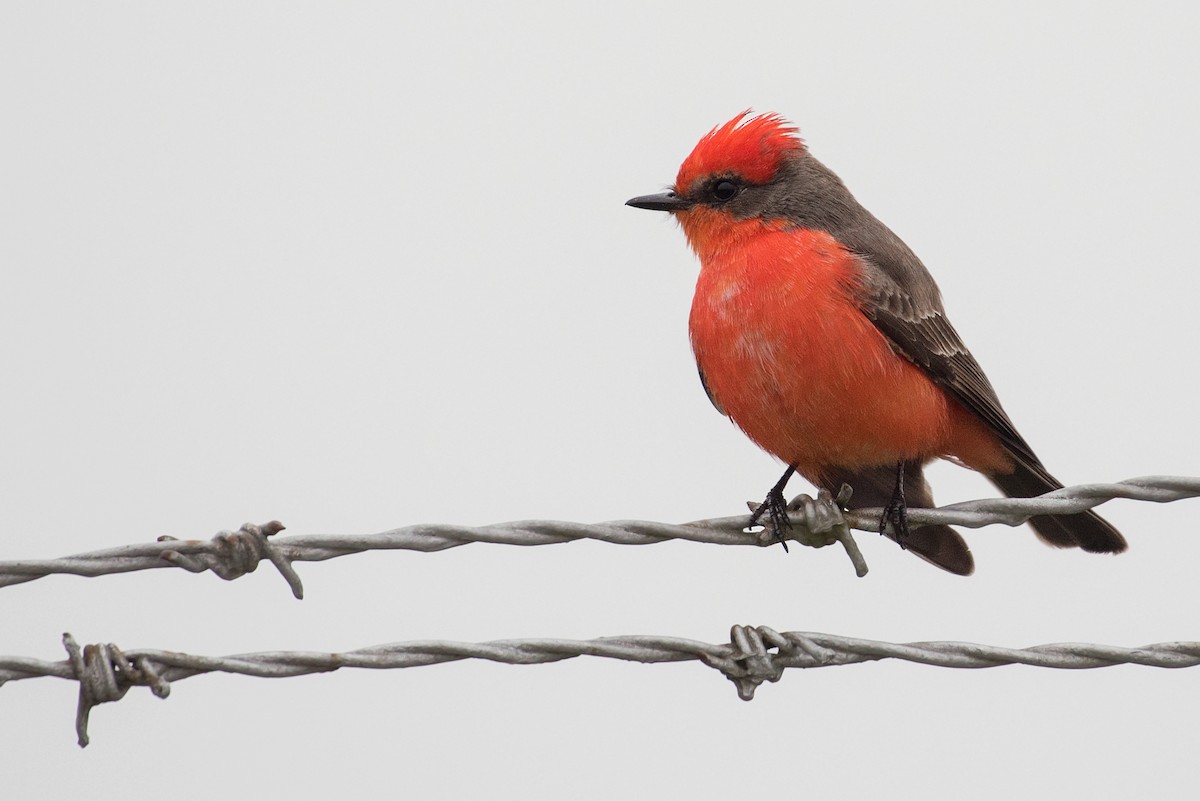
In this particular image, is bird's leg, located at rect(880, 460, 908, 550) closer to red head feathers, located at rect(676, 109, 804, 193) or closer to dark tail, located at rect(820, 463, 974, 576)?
dark tail, located at rect(820, 463, 974, 576)

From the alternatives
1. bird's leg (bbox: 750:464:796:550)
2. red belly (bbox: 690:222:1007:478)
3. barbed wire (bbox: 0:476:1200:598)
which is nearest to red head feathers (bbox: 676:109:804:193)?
red belly (bbox: 690:222:1007:478)

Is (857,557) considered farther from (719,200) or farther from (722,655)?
(719,200)

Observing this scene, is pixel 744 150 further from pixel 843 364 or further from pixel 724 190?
pixel 843 364

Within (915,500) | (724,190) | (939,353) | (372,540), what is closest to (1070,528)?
(915,500)

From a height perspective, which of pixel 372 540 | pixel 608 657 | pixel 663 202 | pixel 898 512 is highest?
pixel 663 202

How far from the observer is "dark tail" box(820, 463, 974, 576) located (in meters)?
5.23

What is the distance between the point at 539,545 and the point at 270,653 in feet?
2.14

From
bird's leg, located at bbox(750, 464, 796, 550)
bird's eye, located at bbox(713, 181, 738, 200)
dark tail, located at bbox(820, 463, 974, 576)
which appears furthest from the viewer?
bird's eye, located at bbox(713, 181, 738, 200)

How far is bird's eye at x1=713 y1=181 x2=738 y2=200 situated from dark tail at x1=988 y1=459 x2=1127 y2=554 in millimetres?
1517

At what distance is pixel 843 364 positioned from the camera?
4.84 m

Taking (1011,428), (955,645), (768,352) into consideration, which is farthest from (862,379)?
(955,645)

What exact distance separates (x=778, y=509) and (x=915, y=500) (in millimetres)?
896

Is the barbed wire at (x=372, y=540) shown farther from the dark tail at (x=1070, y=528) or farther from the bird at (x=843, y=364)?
the dark tail at (x=1070, y=528)

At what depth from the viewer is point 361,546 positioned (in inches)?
129
